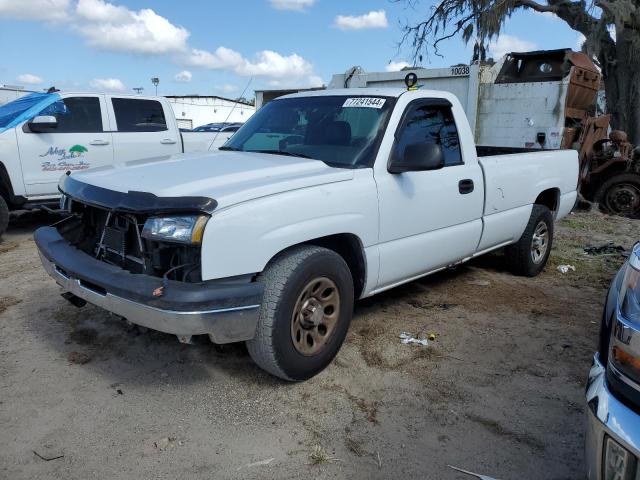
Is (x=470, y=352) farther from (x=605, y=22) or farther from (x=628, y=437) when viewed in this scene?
(x=605, y=22)

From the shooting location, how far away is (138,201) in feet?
9.64

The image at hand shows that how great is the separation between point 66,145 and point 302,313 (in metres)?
5.67

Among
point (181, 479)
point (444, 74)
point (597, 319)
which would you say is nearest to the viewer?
point (181, 479)

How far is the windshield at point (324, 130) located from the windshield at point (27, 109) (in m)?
4.16

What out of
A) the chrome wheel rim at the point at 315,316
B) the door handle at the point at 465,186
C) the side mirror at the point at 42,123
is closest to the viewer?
the chrome wheel rim at the point at 315,316

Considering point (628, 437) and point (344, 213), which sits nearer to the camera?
point (628, 437)

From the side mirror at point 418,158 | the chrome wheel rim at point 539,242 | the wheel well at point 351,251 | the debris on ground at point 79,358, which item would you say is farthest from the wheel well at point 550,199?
the debris on ground at point 79,358

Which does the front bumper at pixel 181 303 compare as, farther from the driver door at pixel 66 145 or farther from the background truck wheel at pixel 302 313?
the driver door at pixel 66 145

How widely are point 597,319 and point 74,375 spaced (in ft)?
13.8

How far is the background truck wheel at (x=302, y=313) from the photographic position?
307 cm

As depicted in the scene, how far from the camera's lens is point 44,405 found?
3184mm

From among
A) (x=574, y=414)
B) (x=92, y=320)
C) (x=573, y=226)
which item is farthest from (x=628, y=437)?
(x=573, y=226)

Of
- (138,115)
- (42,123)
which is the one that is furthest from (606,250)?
(42,123)

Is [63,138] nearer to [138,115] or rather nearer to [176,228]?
[138,115]
